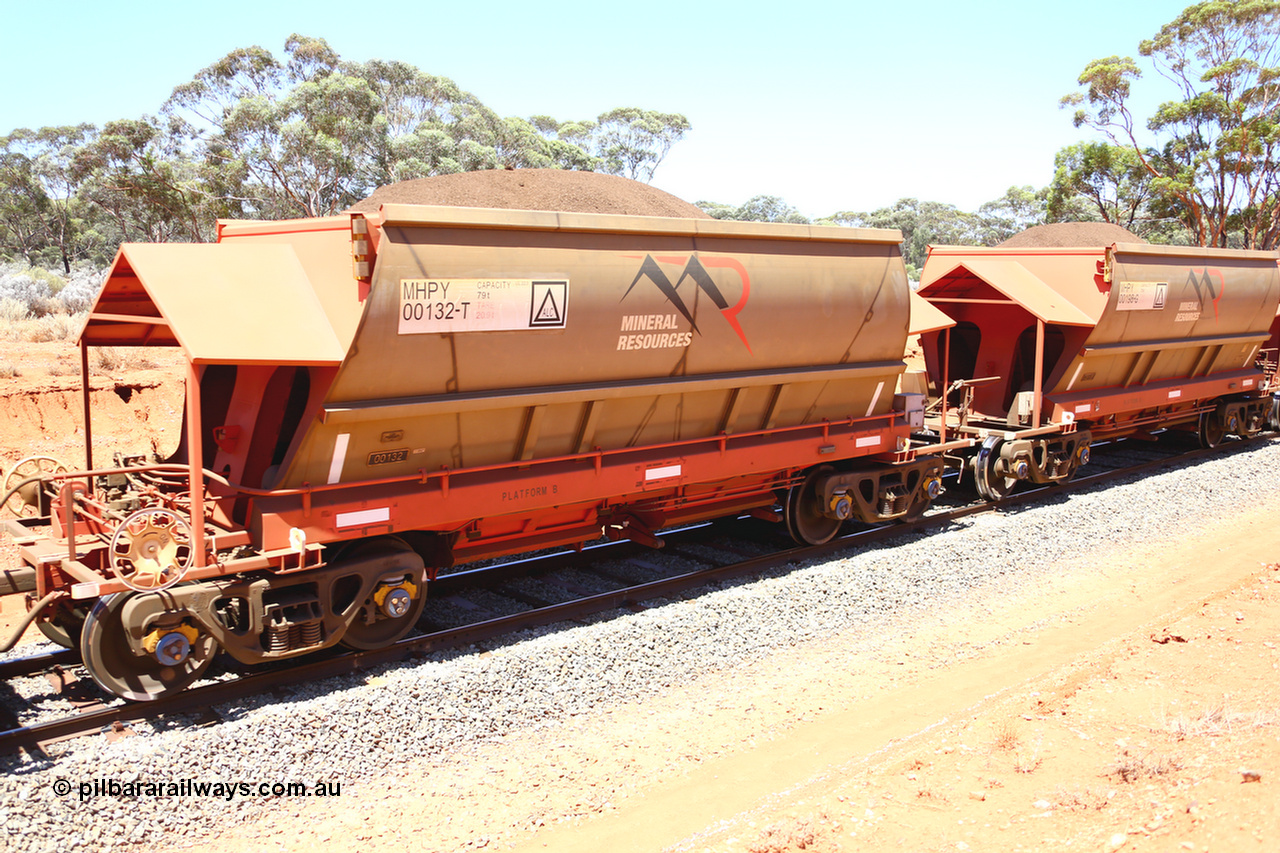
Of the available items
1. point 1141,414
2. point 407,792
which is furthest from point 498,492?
point 1141,414

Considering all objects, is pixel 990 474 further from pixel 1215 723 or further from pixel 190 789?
pixel 190 789

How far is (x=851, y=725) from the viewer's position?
7.23m

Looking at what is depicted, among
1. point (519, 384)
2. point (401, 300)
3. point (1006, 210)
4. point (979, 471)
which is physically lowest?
point (979, 471)

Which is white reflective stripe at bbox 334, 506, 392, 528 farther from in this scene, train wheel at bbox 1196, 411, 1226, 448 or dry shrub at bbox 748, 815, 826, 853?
train wheel at bbox 1196, 411, 1226, 448

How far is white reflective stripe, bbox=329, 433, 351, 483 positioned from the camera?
732 centimetres

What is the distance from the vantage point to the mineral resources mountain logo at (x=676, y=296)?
8.62m

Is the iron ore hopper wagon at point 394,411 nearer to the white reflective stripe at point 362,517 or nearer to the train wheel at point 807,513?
the white reflective stripe at point 362,517

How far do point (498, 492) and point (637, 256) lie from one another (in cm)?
249

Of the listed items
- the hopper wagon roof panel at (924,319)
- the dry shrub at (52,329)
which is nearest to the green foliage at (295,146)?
the dry shrub at (52,329)

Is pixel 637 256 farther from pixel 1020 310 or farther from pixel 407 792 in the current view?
pixel 1020 310

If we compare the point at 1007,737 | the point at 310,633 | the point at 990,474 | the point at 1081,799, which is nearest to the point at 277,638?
the point at 310,633

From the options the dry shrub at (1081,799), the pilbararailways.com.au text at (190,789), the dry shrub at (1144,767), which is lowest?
the pilbararailways.com.au text at (190,789)

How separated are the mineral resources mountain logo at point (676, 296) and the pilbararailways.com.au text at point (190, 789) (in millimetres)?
4441

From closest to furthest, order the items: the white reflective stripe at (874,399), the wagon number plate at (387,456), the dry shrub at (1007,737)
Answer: the dry shrub at (1007,737) < the wagon number plate at (387,456) < the white reflective stripe at (874,399)
